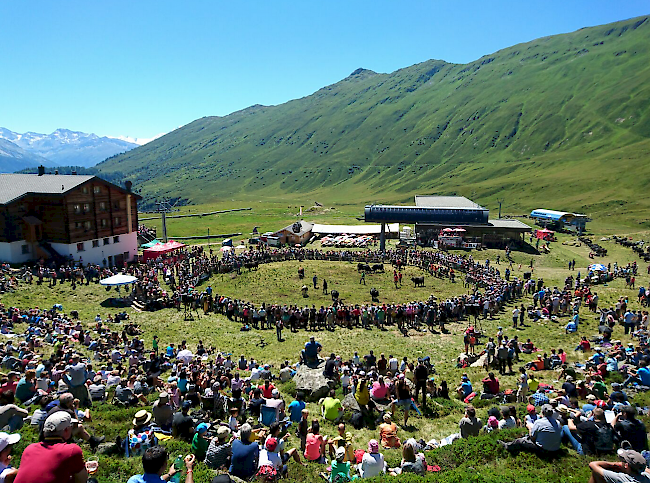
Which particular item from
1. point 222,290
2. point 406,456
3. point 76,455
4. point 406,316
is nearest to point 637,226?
point 406,316

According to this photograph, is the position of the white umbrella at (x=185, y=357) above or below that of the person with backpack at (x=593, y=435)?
below

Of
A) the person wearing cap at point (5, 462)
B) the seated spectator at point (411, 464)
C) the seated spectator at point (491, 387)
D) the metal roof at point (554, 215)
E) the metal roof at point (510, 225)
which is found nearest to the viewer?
the person wearing cap at point (5, 462)

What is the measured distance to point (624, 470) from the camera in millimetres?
8102

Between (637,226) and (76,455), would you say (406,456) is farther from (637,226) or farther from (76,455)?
(637,226)

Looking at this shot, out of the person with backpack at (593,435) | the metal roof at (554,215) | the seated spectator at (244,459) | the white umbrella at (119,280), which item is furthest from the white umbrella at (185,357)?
the metal roof at (554,215)

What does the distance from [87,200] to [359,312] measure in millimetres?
38436

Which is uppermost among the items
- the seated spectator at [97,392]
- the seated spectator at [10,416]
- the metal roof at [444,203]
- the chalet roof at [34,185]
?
the chalet roof at [34,185]

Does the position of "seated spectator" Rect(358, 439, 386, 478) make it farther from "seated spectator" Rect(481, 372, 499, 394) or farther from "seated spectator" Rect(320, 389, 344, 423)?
"seated spectator" Rect(481, 372, 499, 394)

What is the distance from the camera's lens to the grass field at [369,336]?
1102 centimetres

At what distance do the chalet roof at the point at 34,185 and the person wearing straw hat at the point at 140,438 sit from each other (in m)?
45.1

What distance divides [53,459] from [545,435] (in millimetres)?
11022

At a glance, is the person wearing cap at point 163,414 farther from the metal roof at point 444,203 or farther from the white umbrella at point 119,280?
the metal roof at point 444,203

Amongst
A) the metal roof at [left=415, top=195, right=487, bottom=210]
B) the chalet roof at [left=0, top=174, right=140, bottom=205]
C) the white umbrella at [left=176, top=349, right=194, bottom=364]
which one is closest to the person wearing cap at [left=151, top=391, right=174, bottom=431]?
the white umbrella at [left=176, top=349, right=194, bottom=364]

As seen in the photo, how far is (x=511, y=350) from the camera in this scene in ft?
73.4
